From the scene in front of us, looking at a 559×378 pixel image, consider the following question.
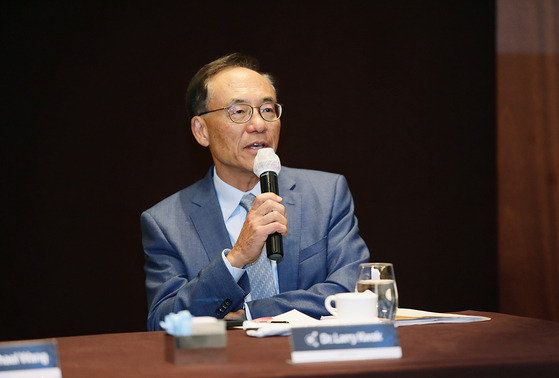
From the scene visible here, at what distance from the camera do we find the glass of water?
1431 millimetres

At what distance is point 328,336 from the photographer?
3.54 ft

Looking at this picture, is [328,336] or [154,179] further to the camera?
[154,179]

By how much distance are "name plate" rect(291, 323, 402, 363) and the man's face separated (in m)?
1.35

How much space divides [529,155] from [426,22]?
967mm

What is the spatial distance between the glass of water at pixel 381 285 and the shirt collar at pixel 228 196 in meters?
1.05

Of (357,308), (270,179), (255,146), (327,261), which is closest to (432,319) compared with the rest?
(357,308)

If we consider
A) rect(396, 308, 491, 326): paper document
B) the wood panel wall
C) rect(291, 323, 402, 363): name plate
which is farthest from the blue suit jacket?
the wood panel wall

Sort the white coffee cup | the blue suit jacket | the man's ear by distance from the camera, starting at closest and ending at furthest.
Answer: the white coffee cup → the blue suit jacket → the man's ear

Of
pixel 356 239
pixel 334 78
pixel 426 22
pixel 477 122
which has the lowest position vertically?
pixel 356 239

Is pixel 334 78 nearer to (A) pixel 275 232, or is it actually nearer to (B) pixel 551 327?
(A) pixel 275 232

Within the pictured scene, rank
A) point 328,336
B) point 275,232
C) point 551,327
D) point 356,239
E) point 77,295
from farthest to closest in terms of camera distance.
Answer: point 77,295 < point 356,239 < point 275,232 < point 551,327 < point 328,336

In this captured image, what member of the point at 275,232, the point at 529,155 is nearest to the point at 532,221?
the point at 529,155

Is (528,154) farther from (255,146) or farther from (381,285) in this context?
(381,285)

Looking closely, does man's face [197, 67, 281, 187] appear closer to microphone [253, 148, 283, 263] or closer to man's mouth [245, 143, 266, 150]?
man's mouth [245, 143, 266, 150]
